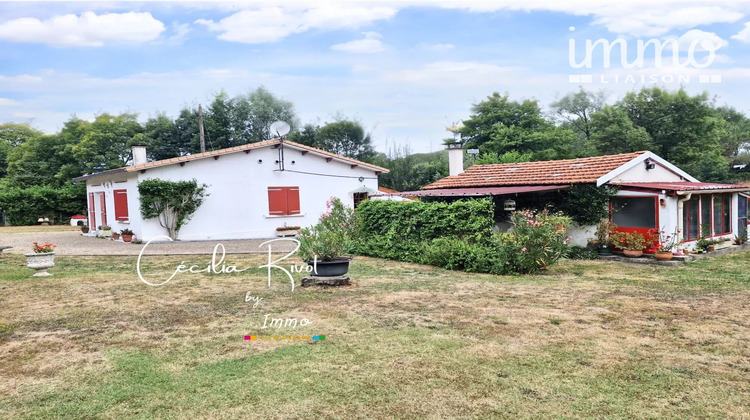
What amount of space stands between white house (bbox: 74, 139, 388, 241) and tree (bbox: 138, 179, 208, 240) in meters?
0.29

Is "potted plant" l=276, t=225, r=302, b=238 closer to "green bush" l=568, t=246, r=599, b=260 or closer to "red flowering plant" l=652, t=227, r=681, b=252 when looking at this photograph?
"green bush" l=568, t=246, r=599, b=260

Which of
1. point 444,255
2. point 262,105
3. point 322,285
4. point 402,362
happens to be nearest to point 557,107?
point 262,105

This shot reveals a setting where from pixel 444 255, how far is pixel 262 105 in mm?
34505

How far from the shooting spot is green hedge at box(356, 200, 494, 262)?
11.8 metres

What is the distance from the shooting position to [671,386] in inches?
168

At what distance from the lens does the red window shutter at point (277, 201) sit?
2030 cm

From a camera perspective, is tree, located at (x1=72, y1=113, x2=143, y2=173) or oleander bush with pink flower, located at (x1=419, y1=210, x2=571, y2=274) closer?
oleander bush with pink flower, located at (x1=419, y1=210, x2=571, y2=274)

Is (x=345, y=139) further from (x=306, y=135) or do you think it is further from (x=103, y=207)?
(x=103, y=207)

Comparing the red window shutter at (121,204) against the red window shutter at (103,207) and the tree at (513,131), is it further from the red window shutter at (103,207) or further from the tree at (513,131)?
the tree at (513,131)

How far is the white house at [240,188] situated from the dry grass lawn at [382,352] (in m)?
9.66

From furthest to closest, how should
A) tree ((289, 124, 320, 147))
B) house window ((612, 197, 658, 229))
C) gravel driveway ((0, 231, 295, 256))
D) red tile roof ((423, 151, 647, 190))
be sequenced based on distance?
tree ((289, 124, 320, 147)) < gravel driveway ((0, 231, 295, 256)) < red tile roof ((423, 151, 647, 190)) < house window ((612, 197, 658, 229))

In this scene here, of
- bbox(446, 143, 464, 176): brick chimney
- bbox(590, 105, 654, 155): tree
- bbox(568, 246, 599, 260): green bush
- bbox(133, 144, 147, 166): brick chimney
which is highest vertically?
bbox(590, 105, 654, 155): tree

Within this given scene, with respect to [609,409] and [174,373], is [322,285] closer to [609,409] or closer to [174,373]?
[174,373]

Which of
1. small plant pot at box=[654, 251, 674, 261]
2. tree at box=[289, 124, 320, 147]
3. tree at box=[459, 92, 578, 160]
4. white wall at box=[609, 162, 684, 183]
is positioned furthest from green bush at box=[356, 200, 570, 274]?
tree at box=[289, 124, 320, 147]
